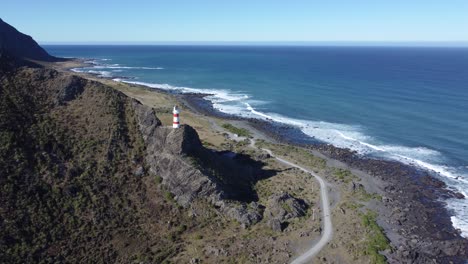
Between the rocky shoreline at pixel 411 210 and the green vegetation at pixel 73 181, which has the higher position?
the green vegetation at pixel 73 181

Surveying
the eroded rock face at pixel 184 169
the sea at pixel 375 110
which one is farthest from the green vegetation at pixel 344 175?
the eroded rock face at pixel 184 169

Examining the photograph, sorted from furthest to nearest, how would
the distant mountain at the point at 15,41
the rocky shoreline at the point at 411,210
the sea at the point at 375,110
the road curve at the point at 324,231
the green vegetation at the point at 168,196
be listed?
the distant mountain at the point at 15,41
the sea at the point at 375,110
the green vegetation at the point at 168,196
the rocky shoreline at the point at 411,210
the road curve at the point at 324,231

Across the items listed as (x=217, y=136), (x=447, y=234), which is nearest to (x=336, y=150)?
(x=217, y=136)

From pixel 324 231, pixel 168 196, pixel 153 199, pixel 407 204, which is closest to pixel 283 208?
pixel 324 231

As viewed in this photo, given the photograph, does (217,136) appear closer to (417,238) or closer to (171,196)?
(171,196)

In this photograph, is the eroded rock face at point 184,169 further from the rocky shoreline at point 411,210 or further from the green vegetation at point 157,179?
the rocky shoreline at point 411,210

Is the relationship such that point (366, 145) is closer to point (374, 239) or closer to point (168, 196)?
point (374, 239)
